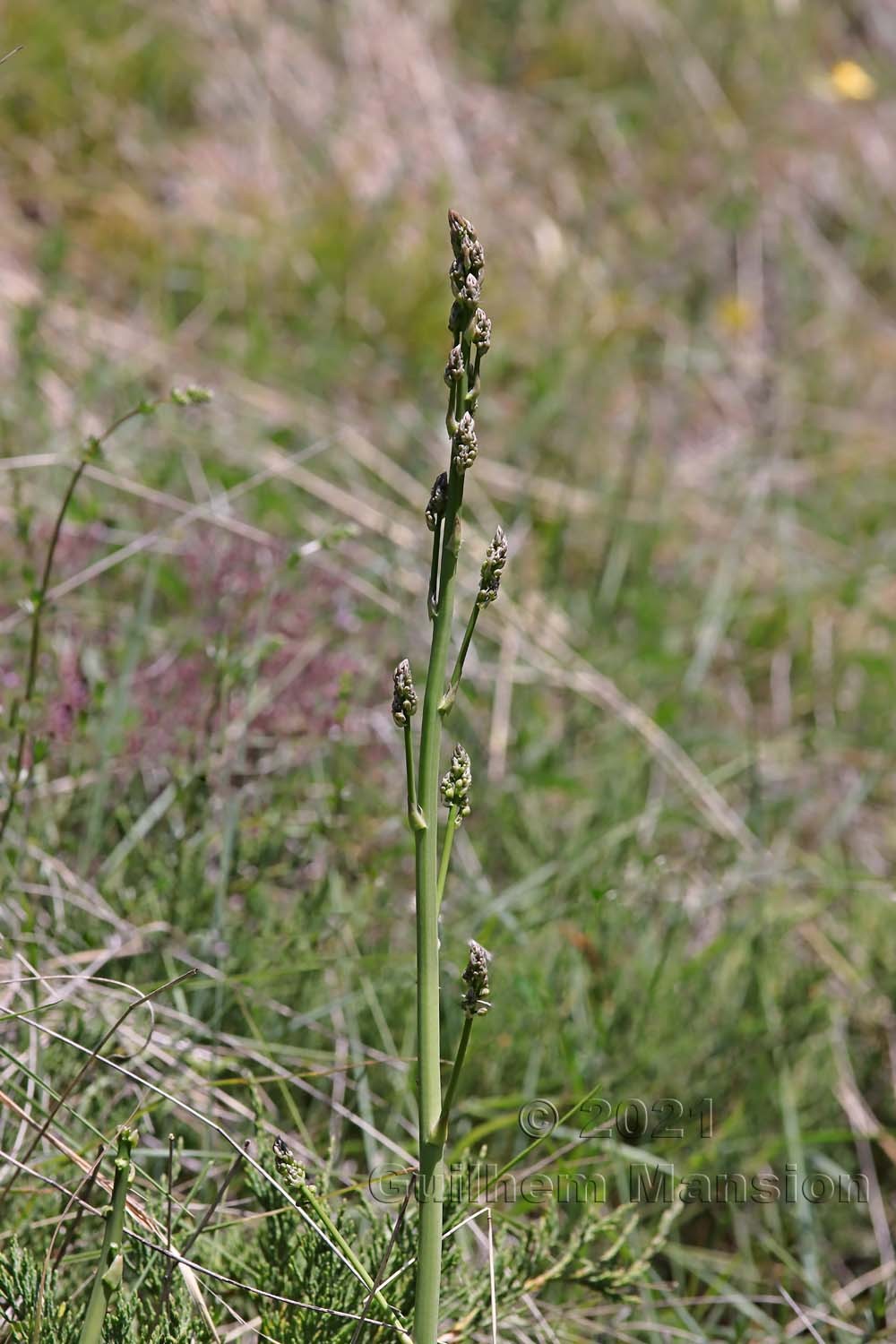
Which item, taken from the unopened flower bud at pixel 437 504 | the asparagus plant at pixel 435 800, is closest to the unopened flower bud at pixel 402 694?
the asparagus plant at pixel 435 800

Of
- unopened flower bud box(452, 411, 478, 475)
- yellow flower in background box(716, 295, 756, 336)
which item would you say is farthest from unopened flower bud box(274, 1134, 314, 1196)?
yellow flower in background box(716, 295, 756, 336)

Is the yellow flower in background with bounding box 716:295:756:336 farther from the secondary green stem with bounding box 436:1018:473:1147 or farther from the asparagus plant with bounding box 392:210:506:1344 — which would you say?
the secondary green stem with bounding box 436:1018:473:1147

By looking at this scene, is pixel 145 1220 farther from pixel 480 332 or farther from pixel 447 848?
pixel 480 332

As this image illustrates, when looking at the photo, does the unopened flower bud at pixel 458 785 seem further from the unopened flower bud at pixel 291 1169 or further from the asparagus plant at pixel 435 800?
the unopened flower bud at pixel 291 1169

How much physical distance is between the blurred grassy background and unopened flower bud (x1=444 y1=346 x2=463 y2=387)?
0.93 m

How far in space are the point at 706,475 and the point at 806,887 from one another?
1762mm

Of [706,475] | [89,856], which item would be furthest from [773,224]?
[89,856]

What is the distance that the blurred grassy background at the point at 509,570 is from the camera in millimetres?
2006

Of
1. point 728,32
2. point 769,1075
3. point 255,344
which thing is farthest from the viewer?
point 728,32

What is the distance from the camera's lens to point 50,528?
2.75 m

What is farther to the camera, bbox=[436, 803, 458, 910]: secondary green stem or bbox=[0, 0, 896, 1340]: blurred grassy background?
bbox=[0, 0, 896, 1340]: blurred grassy background

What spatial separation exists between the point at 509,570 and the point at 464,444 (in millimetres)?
2295

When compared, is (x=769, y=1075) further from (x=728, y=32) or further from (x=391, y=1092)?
(x=728, y=32)

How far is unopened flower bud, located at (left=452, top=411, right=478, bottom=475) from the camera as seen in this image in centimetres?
107
